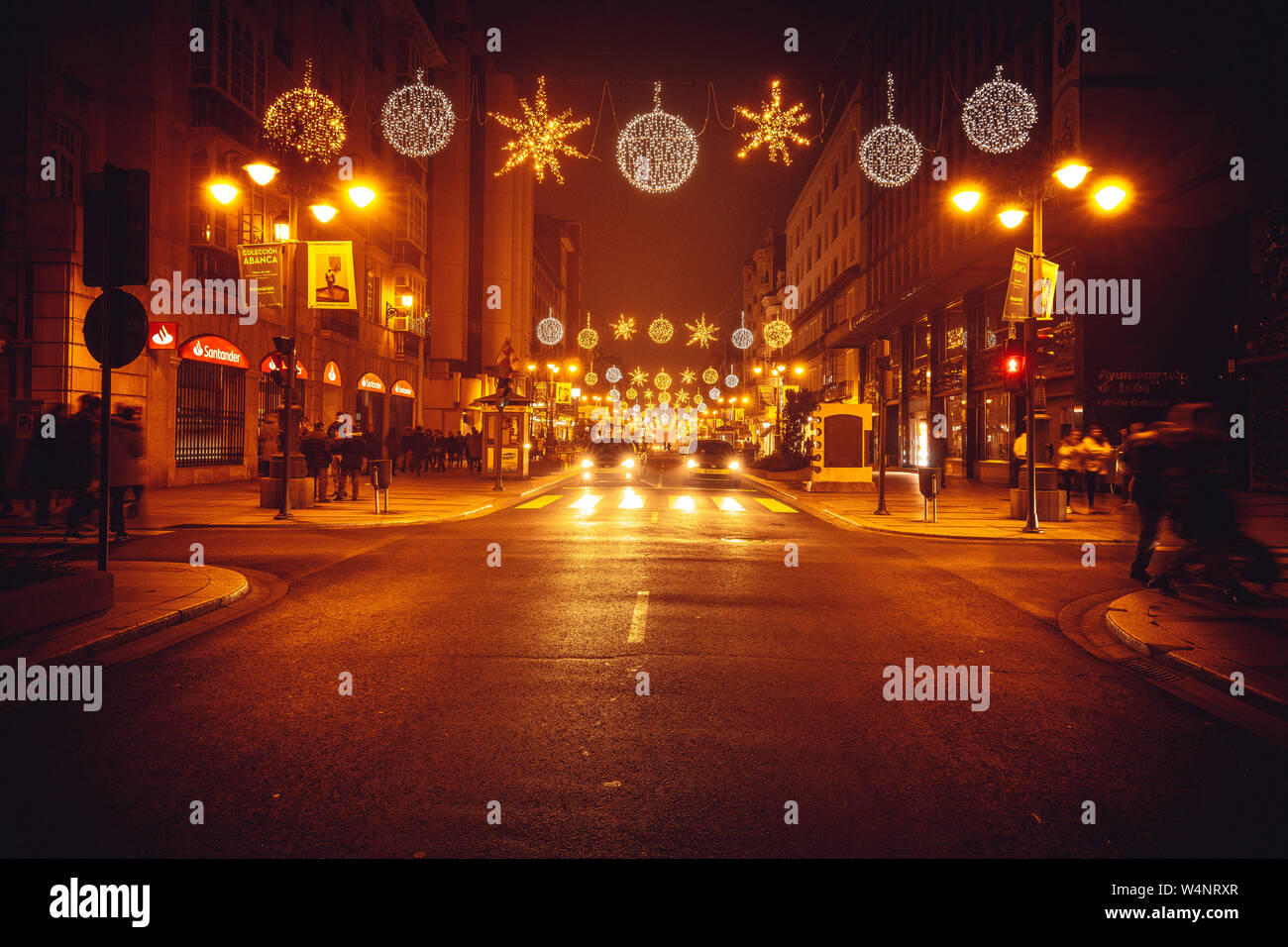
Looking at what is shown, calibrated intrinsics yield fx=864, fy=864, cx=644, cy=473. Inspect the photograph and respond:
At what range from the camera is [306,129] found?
62.0 feet

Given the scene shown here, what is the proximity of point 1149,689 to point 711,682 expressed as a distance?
2.88 m

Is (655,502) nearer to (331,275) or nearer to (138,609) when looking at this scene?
(331,275)

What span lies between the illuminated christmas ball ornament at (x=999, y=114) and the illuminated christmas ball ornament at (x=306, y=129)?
19245 millimetres

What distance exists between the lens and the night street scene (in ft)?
11.1

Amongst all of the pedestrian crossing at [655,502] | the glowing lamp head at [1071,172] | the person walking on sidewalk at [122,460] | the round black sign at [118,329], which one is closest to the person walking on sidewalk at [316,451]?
the pedestrian crossing at [655,502]

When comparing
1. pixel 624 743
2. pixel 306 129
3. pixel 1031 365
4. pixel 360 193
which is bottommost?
pixel 624 743

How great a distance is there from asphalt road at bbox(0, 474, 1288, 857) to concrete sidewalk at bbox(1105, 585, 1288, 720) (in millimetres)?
500

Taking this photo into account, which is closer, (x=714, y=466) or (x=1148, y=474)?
(x=1148, y=474)

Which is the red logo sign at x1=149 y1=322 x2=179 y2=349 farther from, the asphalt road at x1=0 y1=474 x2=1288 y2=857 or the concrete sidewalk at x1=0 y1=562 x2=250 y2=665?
the asphalt road at x1=0 y1=474 x2=1288 y2=857

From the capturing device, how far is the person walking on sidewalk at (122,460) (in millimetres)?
12430

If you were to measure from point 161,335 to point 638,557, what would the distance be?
55.5 ft

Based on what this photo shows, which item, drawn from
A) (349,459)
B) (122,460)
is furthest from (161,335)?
(122,460)

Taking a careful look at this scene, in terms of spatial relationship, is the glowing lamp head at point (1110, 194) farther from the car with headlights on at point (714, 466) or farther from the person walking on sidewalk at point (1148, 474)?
the car with headlights on at point (714, 466)
